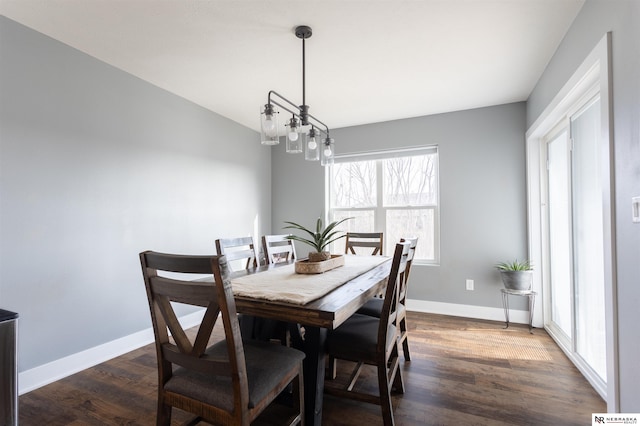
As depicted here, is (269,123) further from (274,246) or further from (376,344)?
(376,344)

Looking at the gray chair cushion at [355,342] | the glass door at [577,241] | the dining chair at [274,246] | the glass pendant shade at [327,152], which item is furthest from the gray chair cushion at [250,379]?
the glass door at [577,241]

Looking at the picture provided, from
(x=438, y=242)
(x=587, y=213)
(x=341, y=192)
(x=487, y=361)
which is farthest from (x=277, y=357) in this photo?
(x=341, y=192)

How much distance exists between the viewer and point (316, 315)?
4.04ft

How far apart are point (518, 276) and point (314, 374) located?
2436mm

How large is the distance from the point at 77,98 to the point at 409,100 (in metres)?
3.03

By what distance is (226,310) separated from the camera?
100cm

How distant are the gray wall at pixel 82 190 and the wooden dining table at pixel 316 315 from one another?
1691mm

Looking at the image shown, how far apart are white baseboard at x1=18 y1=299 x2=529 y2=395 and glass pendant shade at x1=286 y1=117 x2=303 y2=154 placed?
218cm

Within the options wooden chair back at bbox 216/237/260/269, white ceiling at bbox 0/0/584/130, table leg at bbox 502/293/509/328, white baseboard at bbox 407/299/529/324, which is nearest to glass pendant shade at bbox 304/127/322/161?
white ceiling at bbox 0/0/584/130

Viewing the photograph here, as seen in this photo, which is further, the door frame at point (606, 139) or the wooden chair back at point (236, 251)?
the wooden chair back at point (236, 251)

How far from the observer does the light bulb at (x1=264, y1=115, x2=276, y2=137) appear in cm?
197

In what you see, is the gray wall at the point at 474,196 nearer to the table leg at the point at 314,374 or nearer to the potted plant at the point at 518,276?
the potted plant at the point at 518,276

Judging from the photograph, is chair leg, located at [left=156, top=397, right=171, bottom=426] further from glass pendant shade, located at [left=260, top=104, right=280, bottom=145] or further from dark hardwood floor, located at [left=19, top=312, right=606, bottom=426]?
glass pendant shade, located at [left=260, top=104, right=280, bottom=145]

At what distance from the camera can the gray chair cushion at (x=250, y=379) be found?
111cm
